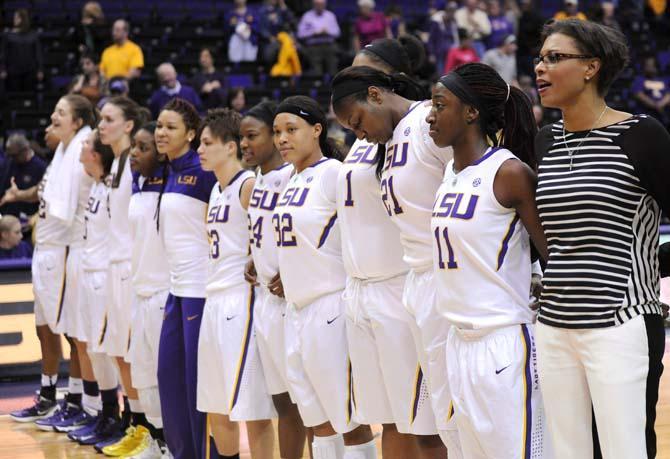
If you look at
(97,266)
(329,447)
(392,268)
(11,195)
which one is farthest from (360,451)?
(11,195)

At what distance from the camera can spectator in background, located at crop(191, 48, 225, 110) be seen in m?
13.3

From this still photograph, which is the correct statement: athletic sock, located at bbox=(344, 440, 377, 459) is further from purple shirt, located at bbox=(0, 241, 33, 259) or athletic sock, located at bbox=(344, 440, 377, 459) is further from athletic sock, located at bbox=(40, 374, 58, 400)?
purple shirt, located at bbox=(0, 241, 33, 259)

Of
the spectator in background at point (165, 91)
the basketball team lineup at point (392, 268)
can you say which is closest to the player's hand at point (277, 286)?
the basketball team lineup at point (392, 268)

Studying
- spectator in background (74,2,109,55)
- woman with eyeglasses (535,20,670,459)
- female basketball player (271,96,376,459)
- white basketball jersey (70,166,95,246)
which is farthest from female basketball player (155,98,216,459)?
spectator in background (74,2,109,55)

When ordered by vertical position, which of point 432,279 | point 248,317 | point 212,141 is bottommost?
point 248,317

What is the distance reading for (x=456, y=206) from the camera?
3.70 meters

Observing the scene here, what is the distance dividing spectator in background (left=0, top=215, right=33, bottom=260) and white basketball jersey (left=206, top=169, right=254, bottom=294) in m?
4.06

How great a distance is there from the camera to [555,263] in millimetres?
3369

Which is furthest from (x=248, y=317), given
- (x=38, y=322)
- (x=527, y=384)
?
(x=38, y=322)

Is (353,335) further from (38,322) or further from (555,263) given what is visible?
(38,322)

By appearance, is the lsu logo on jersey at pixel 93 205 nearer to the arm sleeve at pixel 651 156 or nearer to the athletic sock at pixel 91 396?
the athletic sock at pixel 91 396

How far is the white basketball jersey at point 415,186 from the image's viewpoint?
4.13 m

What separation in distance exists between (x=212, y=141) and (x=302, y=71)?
33.7ft

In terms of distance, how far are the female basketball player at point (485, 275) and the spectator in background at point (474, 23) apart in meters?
11.9
